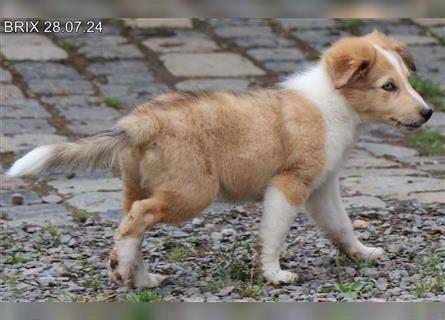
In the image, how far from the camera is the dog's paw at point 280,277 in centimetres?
548

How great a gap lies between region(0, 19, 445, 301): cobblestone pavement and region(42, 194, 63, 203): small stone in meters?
0.01

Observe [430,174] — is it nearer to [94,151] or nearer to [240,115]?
[240,115]

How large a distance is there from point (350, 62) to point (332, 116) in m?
0.29

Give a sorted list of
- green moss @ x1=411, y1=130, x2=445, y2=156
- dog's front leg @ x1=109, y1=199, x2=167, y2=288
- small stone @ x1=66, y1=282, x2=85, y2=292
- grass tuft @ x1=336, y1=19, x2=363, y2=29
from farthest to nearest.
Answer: grass tuft @ x1=336, y1=19, x2=363, y2=29 → green moss @ x1=411, y1=130, x2=445, y2=156 → small stone @ x1=66, y1=282, x2=85, y2=292 → dog's front leg @ x1=109, y1=199, x2=167, y2=288

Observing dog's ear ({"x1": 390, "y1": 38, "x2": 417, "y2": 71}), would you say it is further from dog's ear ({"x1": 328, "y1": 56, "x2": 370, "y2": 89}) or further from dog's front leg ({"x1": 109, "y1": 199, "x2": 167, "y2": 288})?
dog's front leg ({"x1": 109, "y1": 199, "x2": 167, "y2": 288})

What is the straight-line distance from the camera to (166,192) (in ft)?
17.2

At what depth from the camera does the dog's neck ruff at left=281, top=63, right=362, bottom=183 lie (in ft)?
18.4

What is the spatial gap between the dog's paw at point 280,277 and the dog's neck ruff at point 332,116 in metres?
0.51

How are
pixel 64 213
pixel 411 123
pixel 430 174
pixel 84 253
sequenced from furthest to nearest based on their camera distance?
pixel 430 174
pixel 64 213
pixel 84 253
pixel 411 123

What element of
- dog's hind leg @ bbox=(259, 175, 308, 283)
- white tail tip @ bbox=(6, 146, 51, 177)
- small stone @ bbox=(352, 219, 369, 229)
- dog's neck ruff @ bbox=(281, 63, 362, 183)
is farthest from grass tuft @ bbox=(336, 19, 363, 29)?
white tail tip @ bbox=(6, 146, 51, 177)

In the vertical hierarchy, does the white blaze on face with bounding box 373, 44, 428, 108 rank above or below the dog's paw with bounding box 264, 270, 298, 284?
above

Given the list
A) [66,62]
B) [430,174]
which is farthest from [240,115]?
[66,62]

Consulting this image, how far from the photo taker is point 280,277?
18.0ft

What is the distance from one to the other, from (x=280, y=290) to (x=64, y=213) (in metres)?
2.06
